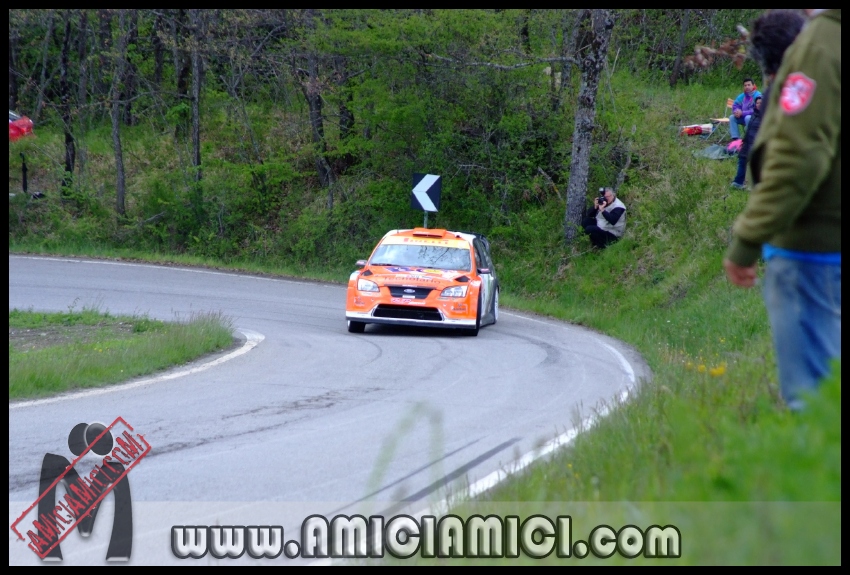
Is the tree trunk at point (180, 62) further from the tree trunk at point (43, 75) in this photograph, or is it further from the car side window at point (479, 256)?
the car side window at point (479, 256)

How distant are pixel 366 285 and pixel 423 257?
1.61 m

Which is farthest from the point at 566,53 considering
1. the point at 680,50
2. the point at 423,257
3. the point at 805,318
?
the point at 805,318

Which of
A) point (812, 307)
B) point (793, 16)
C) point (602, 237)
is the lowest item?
point (602, 237)

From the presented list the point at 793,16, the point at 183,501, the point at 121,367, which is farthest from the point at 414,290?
the point at 793,16

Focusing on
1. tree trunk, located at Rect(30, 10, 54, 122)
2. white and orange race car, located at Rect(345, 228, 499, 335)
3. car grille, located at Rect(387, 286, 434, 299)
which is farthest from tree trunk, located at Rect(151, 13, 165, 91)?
car grille, located at Rect(387, 286, 434, 299)

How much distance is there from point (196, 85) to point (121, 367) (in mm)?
19437

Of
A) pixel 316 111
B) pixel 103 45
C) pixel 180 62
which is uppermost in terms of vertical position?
pixel 103 45

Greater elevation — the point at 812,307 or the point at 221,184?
the point at 812,307

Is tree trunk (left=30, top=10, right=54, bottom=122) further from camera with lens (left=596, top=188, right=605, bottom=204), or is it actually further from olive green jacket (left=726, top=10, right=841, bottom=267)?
olive green jacket (left=726, top=10, right=841, bottom=267)

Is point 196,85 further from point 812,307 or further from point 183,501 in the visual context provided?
point 812,307

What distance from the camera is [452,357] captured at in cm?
1302

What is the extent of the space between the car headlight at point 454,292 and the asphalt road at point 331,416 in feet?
2.38

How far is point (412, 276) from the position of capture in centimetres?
1559

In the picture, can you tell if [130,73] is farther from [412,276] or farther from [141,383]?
[141,383]
